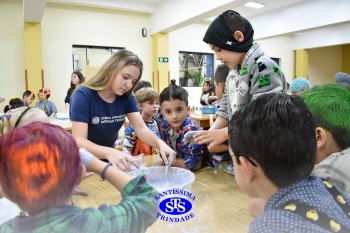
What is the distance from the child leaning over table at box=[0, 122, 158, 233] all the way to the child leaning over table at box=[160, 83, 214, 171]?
0.97 m

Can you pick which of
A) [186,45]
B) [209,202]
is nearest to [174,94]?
[209,202]

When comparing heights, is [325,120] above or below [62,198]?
above

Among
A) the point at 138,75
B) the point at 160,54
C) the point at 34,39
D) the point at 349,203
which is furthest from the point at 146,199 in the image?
the point at 160,54

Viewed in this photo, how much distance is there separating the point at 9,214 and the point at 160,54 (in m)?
7.16

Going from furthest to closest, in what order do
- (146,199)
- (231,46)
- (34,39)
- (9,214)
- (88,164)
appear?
(34,39)
(231,46)
(9,214)
(88,164)
(146,199)

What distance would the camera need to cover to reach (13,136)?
64 centimetres

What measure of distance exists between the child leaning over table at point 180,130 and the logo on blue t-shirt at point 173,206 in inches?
22.1

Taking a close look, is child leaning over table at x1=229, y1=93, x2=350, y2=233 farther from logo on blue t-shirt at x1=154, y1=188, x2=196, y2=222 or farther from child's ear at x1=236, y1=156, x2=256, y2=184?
logo on blue t-shirt at x1=154, y1=188, x2=196, y2=222

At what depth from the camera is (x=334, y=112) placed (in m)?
0.94

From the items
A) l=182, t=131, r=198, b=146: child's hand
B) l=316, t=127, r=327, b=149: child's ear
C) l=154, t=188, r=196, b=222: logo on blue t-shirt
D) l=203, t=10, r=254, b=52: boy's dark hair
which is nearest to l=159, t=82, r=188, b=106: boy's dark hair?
l=182, t=131, r=198, b=146: child's hand

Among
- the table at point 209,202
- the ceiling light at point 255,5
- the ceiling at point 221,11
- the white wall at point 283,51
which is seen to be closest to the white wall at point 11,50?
the ceiling at point 221,11

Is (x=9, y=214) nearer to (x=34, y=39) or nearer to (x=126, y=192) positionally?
(x=126, y=192)

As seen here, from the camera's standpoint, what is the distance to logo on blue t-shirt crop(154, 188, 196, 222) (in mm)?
1002

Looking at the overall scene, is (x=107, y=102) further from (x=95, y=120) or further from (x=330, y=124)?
(x=330, y=124)
